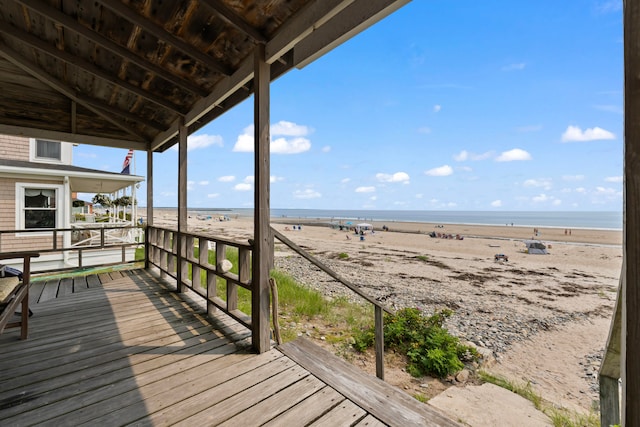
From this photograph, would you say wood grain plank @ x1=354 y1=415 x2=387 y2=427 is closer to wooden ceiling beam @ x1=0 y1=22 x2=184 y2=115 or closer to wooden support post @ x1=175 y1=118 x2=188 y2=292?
wooden support post @ x1=175 y1=118 x2=188 y2=292

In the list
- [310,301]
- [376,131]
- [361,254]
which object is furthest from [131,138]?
[376,131]

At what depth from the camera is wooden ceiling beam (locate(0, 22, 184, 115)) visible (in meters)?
2.75

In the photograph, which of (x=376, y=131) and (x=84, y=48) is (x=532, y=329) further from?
(x=376, y=131)

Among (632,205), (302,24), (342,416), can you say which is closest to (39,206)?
(302,24)

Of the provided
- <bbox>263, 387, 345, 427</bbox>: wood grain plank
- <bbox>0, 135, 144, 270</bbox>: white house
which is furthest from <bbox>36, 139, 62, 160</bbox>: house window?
<bbox>263, 387, 345, 427</bbox>: wood grain plank

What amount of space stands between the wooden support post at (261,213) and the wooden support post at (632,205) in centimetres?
220

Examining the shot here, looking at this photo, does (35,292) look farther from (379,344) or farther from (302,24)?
(302,24)

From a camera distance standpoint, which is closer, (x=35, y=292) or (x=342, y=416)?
(x=342, y=416)

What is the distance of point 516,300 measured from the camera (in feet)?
28.1

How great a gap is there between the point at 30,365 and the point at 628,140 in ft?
12.4

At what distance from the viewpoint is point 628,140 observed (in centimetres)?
76

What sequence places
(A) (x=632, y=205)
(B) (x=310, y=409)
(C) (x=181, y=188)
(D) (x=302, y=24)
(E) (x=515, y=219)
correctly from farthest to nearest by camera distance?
(E) (x=515, y=219) → (C) (x=181, y=188) → (D) (x=302, y=24) → (B) (x=310, y=409) → (A) (x=632, y=205)

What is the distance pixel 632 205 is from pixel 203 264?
3.52 m

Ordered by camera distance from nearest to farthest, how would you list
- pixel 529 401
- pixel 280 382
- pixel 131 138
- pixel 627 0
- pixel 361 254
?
pixel 627 0
pixel 280 382
pixel 529 401
pixel 131 138
pixel 361 254
